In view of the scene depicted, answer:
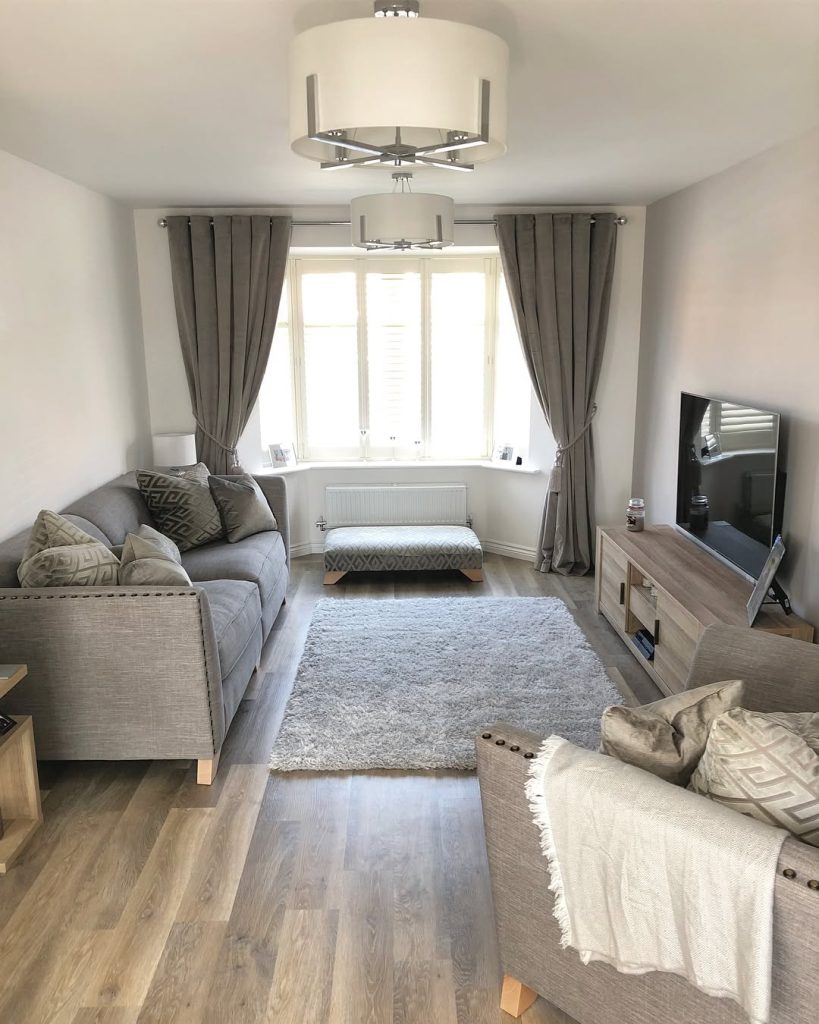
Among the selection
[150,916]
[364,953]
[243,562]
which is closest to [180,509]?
[243,562]

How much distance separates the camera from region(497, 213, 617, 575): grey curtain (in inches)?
201

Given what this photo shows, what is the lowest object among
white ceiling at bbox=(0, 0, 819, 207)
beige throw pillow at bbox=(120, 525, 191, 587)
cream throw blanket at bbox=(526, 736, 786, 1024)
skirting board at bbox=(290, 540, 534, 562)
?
skirting board at bbox=(290, 540, 534, 562)

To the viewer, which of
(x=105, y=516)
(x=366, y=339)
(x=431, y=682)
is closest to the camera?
(x=431, y=682)

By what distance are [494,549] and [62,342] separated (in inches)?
127

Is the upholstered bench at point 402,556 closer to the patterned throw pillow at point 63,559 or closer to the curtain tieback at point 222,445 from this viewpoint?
the curtain tieback at point 222,445

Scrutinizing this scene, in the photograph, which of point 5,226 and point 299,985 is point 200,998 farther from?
point 5,226

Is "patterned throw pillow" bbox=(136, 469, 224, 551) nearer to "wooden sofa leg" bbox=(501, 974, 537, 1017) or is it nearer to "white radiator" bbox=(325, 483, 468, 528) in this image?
"white radiator" bbox=(325, 483, 468, 528)

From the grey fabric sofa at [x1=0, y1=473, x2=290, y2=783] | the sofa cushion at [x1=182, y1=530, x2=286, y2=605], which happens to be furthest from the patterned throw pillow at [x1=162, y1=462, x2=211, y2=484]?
the grey fabric sofa at [x1=0, y1=473, x2=290, y2=783]

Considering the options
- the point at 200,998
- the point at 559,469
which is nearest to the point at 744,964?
the point at 200,998

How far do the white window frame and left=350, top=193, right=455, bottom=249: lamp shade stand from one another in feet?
6.07

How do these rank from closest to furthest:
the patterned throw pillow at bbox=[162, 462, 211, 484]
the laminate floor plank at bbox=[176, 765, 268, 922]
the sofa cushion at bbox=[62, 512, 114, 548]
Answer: the laminate floor plank at bbox=[176, 765, 268, 922] → the sofa cushion at bbox=[62, 512, 114, 548] → the patterned throw pillow at bbox=[162, 462, 211, 484]

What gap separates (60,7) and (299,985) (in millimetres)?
2507

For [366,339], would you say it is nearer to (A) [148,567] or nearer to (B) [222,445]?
(B) [222,445]

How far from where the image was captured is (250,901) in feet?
7.73
